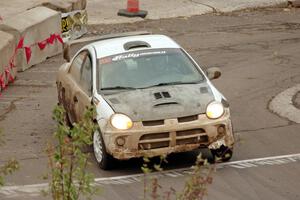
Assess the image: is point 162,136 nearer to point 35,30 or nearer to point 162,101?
point 162,101

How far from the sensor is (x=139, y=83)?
11742mm

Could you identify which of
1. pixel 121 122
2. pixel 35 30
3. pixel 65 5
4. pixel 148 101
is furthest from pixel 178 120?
pixel 65 5

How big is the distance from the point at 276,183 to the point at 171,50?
2.76 m

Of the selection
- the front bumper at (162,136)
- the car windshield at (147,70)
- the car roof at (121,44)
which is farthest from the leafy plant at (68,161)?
the car roof at (121,44)

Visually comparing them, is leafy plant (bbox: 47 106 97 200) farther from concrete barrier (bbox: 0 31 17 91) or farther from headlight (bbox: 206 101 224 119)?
concrete barrier (bbox: 0 31 17 91)

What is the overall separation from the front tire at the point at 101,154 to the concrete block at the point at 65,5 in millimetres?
10821

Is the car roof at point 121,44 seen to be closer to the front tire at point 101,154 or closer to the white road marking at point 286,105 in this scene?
the front tire at point 101,154

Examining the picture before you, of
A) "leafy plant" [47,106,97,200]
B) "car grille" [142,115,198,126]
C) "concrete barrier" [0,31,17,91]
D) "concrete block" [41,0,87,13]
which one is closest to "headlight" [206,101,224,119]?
"car grille" [142,115,198,126]

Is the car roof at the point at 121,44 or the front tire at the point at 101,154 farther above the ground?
the car roof at the point at 121,44

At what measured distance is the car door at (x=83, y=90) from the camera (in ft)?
39.5

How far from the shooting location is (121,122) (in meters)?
10.9

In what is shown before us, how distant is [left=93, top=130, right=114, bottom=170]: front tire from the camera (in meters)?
11.2

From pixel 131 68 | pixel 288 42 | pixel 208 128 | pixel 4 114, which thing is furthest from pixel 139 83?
pixel 288 42

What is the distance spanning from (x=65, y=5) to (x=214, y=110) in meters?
11.7
